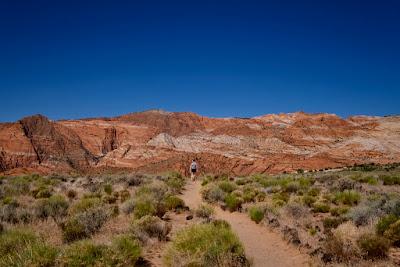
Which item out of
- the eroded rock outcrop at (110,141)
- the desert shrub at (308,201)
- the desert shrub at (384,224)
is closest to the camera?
the desert shrub at (384,224)

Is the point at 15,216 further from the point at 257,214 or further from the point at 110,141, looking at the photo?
the point at 110,141

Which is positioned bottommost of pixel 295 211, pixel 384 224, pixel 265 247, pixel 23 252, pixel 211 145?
pixel 265 247

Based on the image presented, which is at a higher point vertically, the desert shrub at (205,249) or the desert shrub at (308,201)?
the desert shrub at (308,201)

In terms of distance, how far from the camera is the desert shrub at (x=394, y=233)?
892 cm

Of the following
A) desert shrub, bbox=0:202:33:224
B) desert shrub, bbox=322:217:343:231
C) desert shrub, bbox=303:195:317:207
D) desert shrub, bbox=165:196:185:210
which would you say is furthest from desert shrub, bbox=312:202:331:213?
desert shrub, bbox=0:202:33:224

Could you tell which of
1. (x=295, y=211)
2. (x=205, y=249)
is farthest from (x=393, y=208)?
(x=205, y=249)

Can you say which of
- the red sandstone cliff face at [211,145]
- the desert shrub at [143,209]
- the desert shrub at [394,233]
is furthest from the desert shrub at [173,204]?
the red sandstone cliff face at [211,145]

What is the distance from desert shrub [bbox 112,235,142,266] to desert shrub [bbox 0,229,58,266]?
1.22m

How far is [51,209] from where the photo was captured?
13242 millimetres

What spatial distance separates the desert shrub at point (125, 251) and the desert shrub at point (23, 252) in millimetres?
1220

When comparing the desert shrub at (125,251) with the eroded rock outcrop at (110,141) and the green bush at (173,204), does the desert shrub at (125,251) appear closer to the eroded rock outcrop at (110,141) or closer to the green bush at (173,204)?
the green bush at (173,204)

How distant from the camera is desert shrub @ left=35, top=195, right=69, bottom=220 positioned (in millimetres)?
12944

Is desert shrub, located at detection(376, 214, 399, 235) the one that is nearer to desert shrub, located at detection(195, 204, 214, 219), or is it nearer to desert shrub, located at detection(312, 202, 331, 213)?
desert shrub, located at detection(312, 202, 331, 213)

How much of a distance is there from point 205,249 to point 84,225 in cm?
427
